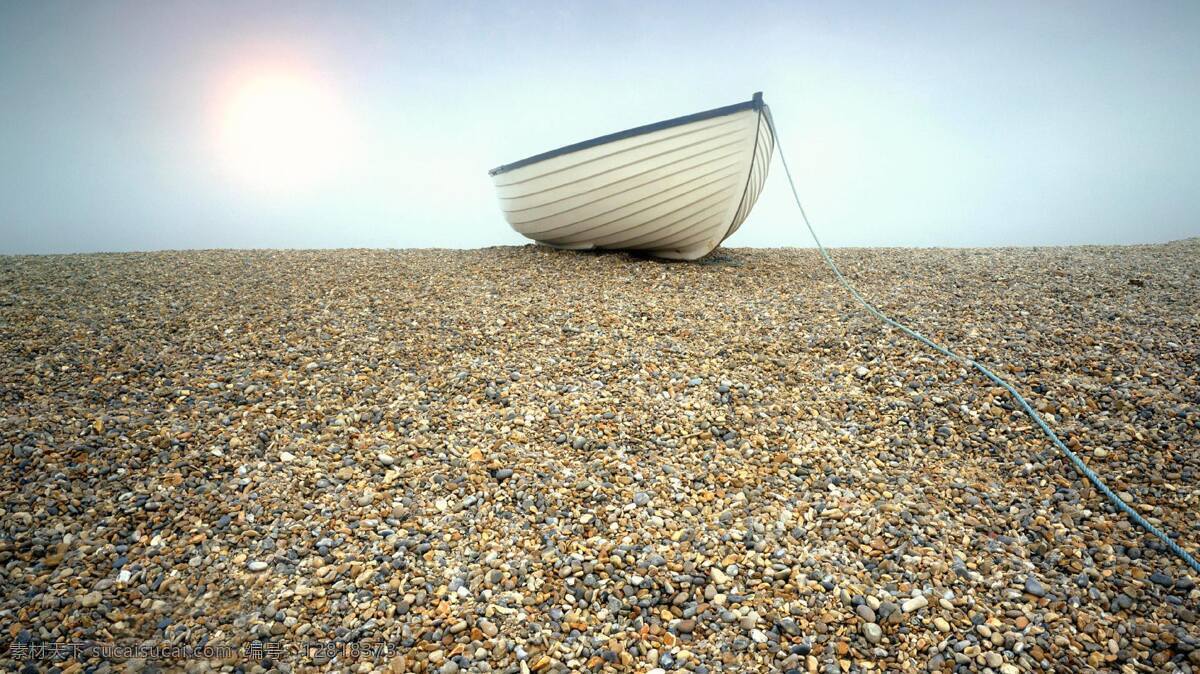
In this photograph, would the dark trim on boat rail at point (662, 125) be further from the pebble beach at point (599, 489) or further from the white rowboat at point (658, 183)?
the pebble beach at point (599, 489)

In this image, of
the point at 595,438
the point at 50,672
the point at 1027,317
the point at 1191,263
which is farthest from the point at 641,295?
the point at 1191,263

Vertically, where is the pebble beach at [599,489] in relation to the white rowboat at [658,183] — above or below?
below

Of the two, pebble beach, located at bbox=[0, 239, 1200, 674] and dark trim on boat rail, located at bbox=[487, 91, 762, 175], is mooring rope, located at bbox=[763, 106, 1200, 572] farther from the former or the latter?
dark trim on boat rail, located at bbox=[487, 91, 762, 175]

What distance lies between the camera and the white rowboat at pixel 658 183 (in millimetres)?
→ 6977

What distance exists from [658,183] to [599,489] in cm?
490

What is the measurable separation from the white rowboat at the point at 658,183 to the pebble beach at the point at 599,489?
1.99 meters

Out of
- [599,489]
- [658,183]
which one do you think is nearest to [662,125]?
[658,183]

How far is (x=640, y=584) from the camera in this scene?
271 centimetres

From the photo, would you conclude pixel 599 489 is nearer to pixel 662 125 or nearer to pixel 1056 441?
pixel 1056 441

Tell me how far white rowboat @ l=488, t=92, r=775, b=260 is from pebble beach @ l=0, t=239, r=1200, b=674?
1.99 meters

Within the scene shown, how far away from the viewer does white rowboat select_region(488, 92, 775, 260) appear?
6.98m

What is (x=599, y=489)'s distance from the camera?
10.8 feet

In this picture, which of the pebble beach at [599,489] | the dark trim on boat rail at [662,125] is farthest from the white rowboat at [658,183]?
the pebble beach at [599,489]

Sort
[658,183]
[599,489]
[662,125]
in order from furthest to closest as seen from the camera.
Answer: [658,183] < [662,125] < [599,489]
